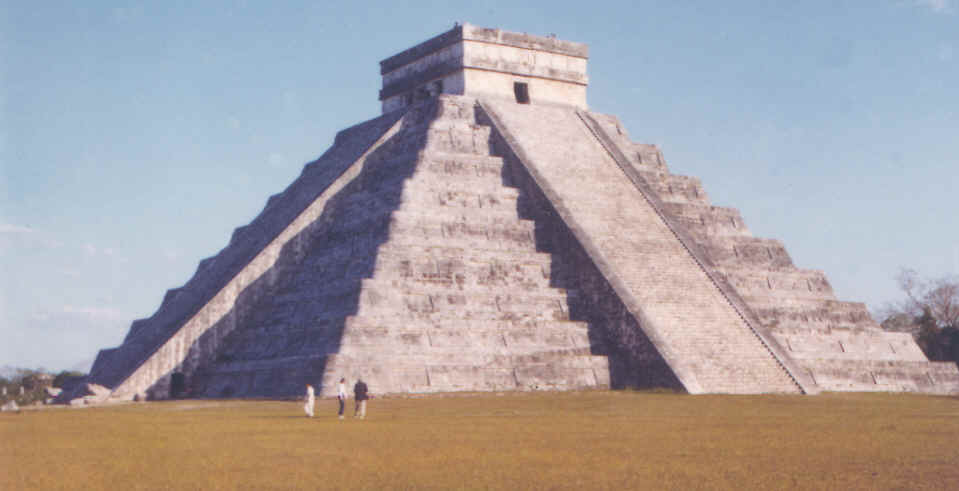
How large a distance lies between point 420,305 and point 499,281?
2736 millimetres

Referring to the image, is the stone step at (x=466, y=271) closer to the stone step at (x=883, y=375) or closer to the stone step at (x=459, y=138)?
the stone step at (x=459, y=138)

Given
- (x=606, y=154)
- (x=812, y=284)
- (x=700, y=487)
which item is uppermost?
(x=606, y=154)

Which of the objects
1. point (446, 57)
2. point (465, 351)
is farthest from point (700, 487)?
point (446, 57)

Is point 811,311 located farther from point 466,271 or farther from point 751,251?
point 466,271

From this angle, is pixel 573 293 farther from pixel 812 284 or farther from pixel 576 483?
pixel 576 483

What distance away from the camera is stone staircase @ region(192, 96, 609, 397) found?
28.6 meters

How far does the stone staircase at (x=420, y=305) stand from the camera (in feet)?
93.8

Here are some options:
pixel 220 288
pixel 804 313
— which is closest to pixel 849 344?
pixel 804 313

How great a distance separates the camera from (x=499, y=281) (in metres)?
31.8

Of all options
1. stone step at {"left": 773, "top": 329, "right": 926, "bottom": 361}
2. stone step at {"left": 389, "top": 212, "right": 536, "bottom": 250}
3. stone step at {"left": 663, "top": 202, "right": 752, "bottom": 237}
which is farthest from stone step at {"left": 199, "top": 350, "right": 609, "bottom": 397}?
stone step at {"left": 663, "top": 202, "right": 752, "bottom": 237}

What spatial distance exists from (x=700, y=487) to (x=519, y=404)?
12939mm

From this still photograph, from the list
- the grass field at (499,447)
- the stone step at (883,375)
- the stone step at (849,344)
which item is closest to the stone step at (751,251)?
the stone step at (849,344)

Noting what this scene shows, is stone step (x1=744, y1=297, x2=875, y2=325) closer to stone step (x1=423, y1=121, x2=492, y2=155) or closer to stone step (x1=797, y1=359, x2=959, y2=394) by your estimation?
stone step (x1=797, y1=359, x2=959, y2=394)

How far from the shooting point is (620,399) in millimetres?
26766
